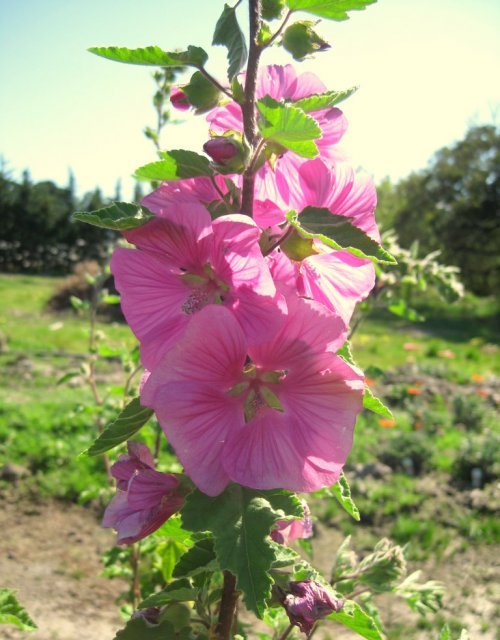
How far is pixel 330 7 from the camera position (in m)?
0.98

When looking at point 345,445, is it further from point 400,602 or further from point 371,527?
point 371,527

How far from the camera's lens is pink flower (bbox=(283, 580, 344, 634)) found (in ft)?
3.46

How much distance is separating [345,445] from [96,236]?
3455 cm

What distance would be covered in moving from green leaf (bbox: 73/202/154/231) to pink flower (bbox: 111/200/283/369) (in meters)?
0.03

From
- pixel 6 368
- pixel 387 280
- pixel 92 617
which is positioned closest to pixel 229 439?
pixel 387 280

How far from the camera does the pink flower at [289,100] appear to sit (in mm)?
1131

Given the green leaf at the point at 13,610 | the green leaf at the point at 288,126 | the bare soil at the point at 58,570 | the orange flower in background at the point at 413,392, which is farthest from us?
the orange flower in background at the point at 413,392

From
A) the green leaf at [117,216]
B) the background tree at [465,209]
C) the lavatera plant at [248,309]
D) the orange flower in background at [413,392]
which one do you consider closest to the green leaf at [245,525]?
the lavatera plant at [248,309]

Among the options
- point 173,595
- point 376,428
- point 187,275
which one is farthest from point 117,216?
point 376,428

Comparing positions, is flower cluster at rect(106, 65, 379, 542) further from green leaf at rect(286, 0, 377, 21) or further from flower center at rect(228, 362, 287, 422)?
green leaf at rect(286, 0, 377, 21)

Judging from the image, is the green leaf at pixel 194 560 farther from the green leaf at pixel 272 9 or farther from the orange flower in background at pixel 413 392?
the orange flower in background at pixel 413 392

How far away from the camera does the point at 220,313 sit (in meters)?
0.90

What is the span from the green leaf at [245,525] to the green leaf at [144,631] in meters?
0.41

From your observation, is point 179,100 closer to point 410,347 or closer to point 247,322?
point 247,322
